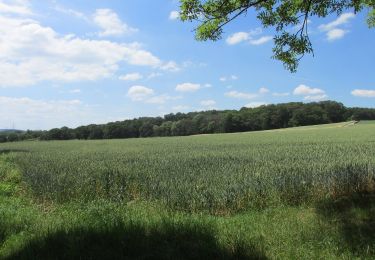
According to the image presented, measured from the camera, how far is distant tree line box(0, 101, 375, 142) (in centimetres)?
11119

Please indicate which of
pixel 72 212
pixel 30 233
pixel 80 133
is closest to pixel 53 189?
pixel 72 212

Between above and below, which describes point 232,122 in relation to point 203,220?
above

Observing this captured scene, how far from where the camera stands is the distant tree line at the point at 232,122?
365ft

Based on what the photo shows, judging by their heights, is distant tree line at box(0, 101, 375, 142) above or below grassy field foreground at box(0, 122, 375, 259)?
above

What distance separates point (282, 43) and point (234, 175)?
18.4ft

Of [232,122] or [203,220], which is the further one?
[232,122]

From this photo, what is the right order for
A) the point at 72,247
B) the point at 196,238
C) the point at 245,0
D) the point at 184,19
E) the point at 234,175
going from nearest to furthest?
1. the point at 72,247
2. the point at 196,238
3. the point at 245,0
4. the point at 184,19
5. the point at 234,175

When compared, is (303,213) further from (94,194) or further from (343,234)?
(94,194)

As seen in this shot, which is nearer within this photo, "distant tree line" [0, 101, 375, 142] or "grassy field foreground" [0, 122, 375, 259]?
"grassy field foreground" [0, 122, 375, 259]

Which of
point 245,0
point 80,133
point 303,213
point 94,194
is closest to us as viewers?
point 303,213

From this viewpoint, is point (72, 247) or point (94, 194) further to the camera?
point (94, 194)


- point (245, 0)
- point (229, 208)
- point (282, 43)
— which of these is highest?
point (245, 0)

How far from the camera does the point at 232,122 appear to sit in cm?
11269

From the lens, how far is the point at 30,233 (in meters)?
8.17
